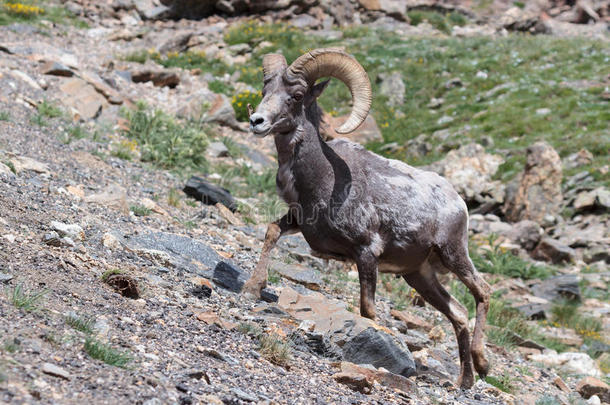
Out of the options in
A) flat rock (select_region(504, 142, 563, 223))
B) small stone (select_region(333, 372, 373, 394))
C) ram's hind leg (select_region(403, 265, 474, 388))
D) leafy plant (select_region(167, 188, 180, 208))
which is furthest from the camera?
flat rock (select_region(504, 142, 563, 223))

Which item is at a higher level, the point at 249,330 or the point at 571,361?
the point at 249,330

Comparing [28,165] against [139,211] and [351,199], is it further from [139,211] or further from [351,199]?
[351,199]

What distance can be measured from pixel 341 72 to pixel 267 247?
194 cm

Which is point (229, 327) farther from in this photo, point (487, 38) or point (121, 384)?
point (487, 38)

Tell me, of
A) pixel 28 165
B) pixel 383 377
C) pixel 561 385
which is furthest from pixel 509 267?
pixel 28 165

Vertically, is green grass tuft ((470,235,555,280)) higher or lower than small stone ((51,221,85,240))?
lower

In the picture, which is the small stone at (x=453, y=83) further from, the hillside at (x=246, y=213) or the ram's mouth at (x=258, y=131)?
the ram's mouth at (x=258, y=131)

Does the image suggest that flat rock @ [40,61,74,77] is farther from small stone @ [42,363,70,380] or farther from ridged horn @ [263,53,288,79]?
small stone @ [42,363,70,380]

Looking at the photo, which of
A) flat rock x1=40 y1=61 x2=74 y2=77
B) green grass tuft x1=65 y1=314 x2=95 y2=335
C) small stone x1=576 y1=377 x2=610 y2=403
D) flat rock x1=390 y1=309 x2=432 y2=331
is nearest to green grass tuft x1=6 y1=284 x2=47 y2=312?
green grass tuft x1=65 y1=314 x2=95 y2=335

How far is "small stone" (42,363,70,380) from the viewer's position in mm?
3723

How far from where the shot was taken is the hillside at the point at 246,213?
4840 millimetres

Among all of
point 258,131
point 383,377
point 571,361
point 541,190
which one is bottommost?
point 571,361

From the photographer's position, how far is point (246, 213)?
11.8m

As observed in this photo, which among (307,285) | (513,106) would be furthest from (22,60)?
(513,106)
